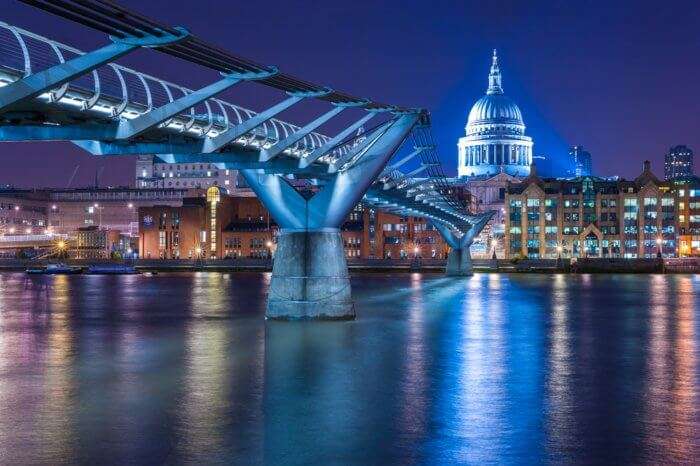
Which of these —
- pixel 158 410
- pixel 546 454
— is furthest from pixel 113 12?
pixel 546 454

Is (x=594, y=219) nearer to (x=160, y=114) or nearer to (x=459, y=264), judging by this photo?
(x=459, y=264)

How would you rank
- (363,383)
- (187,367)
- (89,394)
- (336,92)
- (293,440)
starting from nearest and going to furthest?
1. (293,440)
2. (89,394)
3. (363,383)
4. (187,367)
5. (336,92)

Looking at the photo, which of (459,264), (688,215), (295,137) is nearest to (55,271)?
(459,264)

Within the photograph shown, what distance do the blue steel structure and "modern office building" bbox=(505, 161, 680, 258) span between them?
118 m

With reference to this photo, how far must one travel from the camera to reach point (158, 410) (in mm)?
22641

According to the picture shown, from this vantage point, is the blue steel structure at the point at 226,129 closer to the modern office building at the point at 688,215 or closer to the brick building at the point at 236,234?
the brick building at the point at 236,234

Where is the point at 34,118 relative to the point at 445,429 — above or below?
above

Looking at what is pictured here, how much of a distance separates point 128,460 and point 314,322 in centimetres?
2778

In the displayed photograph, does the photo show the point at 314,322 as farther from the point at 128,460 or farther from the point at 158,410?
the point at 128,460

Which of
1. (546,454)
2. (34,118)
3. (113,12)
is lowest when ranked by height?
(546,454)

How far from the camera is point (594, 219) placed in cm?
16612

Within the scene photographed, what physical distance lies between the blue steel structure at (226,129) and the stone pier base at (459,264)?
2823 inches

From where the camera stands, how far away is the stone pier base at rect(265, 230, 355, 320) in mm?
45344

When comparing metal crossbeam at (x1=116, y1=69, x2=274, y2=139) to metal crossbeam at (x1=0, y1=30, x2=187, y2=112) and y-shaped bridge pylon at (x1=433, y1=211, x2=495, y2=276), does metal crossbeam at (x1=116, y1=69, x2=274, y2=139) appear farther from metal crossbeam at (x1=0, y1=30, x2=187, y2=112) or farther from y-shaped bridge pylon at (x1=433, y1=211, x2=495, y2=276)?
y-shaped bridge pylon at (x1=433, y1=211, x2=495, y2=276)
